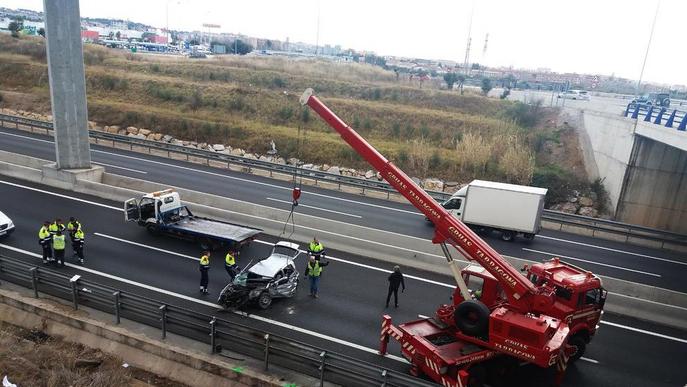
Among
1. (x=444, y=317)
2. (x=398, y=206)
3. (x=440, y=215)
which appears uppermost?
(x=440, y=215)

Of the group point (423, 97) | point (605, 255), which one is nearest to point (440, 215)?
point (605, 255)

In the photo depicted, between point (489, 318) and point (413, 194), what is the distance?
315 centimetres

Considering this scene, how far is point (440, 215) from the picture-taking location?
1070 centimetres

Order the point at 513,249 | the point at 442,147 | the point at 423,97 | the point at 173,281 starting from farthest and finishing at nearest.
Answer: the point at 423,97 < the point at 442,147 < the point at 513,249 < the point at 173,281

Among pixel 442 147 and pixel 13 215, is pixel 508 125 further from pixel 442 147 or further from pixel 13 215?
pixel 13 215

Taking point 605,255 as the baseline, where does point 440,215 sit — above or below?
above

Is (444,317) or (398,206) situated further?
(398,206)

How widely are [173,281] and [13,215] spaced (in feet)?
30.7

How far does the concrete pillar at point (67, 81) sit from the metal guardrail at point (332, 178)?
383 inches

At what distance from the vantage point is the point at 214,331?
34.7 feet

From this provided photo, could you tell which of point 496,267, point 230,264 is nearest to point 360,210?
point 230,264

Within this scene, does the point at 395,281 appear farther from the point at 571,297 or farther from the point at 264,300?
the point at 571,297

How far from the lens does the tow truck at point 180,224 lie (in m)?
17.2

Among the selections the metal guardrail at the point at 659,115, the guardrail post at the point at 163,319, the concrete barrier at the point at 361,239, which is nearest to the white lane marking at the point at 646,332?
the concrete barrier at the point at 361,239
